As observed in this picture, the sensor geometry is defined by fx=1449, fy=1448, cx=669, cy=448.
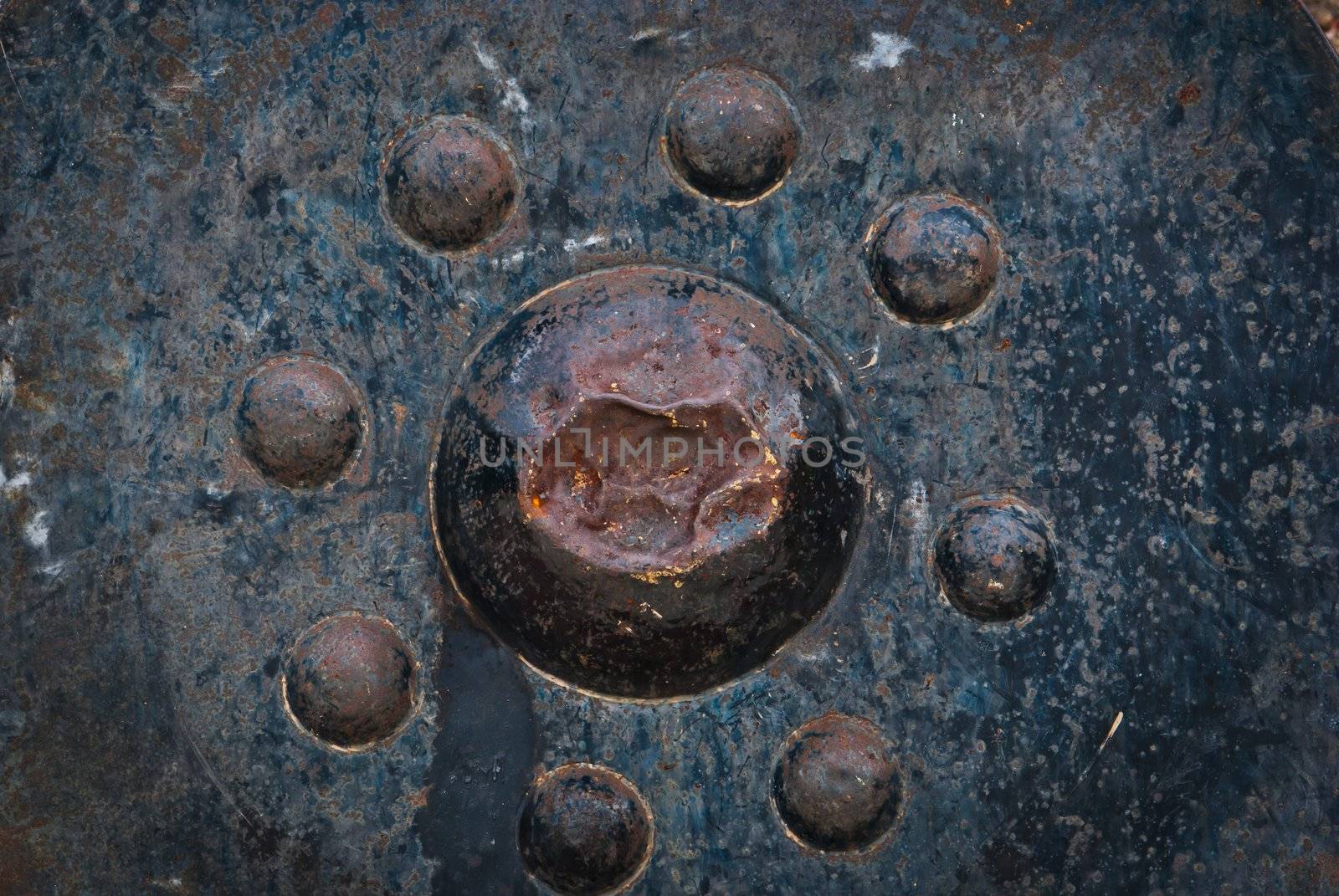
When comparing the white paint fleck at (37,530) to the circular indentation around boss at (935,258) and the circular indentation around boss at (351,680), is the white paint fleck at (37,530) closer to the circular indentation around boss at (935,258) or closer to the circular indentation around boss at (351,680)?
the circular indentation around boss at (351,680)

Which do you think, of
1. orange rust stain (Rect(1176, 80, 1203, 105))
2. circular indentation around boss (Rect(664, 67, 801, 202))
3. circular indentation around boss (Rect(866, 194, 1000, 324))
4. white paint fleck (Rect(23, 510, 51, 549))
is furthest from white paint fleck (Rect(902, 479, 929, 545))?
white paint fleck (Rect(23, 510, 51, 549))

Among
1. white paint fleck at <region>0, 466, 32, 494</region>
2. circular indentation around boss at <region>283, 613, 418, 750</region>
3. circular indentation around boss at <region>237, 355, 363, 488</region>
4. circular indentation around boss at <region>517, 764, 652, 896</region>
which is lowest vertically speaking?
circular indentation around boss at <region>517, 764, 652, 896</region>

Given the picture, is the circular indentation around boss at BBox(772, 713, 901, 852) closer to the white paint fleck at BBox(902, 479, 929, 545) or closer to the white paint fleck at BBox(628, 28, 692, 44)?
the white paint fleck at BBox(902, 479, 929, 545)

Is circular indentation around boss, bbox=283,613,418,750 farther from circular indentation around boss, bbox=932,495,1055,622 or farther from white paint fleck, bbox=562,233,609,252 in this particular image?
circular indentation around boss, bbox=932,495,1055,622

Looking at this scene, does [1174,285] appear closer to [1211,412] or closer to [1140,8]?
[1211,412]

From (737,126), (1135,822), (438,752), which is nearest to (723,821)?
(438,752)

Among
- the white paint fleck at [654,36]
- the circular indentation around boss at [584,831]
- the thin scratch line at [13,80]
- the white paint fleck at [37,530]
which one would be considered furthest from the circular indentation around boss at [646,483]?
the thin scratch line at [13,80]

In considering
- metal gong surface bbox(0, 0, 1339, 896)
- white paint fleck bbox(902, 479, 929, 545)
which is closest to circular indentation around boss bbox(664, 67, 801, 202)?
metal gong surface bbox(0, 0, 1339, 896)

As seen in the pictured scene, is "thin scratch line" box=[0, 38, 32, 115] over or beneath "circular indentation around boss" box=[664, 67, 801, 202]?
over
